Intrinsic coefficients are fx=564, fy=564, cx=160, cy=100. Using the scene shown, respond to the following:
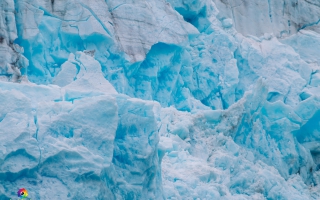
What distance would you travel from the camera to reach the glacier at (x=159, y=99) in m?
4.50

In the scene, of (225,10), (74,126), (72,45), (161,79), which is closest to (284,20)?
(225,10)

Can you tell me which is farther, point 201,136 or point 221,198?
point 201,136

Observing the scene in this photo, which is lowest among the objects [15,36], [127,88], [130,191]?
[127,88]

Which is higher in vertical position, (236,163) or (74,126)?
(74,126)

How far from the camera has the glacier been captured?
450cm

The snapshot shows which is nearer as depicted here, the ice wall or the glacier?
the glacier

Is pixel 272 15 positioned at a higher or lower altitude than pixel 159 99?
higher

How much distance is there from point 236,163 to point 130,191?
90.0 inches

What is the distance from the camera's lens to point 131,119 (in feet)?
16.7

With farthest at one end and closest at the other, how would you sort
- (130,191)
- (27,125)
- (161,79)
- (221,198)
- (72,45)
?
(161,79), (72,45), (221,198), (130,191), (27,125)

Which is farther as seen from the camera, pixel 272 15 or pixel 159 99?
pixel 272 15

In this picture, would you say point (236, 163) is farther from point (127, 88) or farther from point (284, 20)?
point (284, 20)

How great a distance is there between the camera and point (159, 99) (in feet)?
25.0

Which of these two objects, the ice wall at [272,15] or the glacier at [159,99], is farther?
the ice wall at [272,15]
